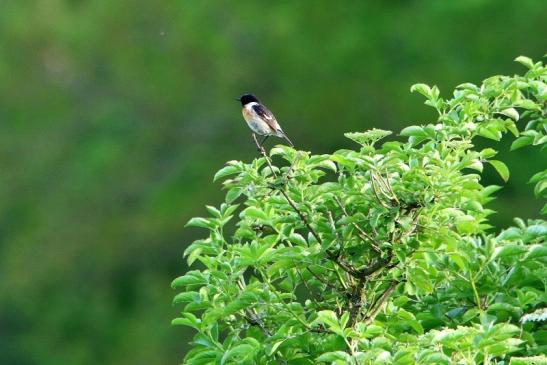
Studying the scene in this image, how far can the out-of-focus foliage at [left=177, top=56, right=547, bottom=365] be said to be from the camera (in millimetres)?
3141

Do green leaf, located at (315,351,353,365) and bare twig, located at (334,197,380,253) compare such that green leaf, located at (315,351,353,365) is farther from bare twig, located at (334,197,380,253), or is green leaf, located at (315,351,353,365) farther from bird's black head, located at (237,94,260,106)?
bird's black head, located at (237,94,260,106)

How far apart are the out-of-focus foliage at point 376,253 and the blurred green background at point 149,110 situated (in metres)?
14.5

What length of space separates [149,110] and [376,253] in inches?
738

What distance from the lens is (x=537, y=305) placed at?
3.58m

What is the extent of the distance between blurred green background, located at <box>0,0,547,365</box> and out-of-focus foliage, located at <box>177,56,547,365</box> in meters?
14.5

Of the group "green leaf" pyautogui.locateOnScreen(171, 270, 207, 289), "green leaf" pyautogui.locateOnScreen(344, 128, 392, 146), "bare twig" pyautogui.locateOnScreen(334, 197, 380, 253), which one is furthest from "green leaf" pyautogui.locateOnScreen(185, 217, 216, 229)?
"green leaf" pyautogui.locateOnScreen(344, 128, 392, 146)

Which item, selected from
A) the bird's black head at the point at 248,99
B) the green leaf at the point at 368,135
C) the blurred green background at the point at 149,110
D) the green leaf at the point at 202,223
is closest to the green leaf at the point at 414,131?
the green leaf at the point at 368,135

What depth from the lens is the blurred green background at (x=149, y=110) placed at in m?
19.2

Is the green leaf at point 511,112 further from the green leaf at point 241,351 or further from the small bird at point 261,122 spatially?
the small bird at point 261,122

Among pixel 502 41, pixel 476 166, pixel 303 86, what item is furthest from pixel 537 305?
pixel 303 86

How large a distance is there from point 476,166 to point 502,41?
16.1 m

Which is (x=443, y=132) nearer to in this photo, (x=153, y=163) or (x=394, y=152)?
(x=394, y=152)

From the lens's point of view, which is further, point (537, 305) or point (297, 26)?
point (297, 26)

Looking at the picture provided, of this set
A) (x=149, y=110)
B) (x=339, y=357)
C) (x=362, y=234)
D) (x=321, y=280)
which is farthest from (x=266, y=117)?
(x=149, y=110)
